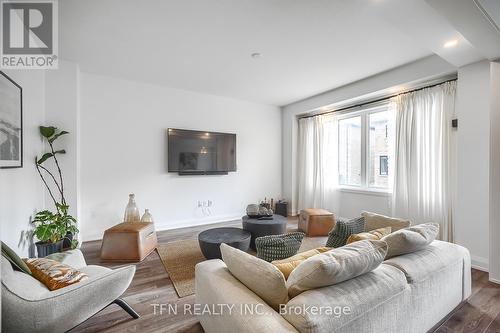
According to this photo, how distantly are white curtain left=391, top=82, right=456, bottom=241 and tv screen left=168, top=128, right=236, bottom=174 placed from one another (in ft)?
9.95

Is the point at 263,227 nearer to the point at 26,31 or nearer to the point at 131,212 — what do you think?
the point at 131,212

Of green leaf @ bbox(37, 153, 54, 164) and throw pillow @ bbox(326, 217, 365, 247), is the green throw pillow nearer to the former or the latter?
green leaf @ bbox(37, 153, 54, 164)

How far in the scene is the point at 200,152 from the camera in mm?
4621

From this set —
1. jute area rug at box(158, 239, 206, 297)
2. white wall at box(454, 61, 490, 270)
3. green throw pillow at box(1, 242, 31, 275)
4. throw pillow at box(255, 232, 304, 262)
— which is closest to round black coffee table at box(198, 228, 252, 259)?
jute area rug at box(158, 239, 206, 297)

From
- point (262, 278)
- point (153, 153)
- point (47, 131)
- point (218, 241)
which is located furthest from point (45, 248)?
point (262, 278)

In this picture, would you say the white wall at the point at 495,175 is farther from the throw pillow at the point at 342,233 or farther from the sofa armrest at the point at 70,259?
the sofa armrest at the point at 70,259

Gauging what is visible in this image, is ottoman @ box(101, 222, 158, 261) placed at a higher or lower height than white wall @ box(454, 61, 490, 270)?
lower

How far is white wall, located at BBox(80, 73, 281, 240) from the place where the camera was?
374 centimetres

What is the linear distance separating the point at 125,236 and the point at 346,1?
3.40 m

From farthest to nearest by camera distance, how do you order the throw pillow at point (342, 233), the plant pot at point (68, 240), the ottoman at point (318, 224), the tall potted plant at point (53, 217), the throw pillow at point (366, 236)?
the ottoman at point (318, 224)
the plant pot at point (68, 240)
the tall potted plant at point (53, 217)
the throw pillow at point (342, 233)
the throw pillow at point (366, 236)

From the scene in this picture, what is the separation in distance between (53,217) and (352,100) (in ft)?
15.4

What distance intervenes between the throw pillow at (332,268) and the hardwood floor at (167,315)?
1069 mm

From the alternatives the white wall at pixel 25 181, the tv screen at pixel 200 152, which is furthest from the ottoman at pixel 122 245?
the tv screen at pixel 200 152

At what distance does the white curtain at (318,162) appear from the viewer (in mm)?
4853
